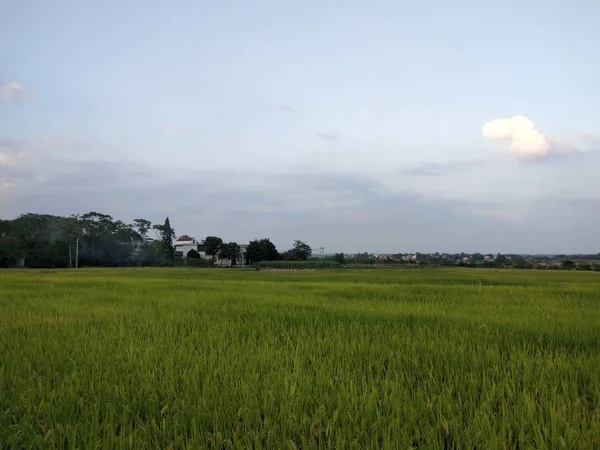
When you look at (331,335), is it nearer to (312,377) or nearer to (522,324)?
(312,377)

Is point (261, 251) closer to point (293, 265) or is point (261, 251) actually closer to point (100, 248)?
Answer: point (293, 265)

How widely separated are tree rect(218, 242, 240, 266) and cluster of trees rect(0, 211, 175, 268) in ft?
28.2

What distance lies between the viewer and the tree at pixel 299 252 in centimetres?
6343

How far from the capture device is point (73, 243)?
4516 cm

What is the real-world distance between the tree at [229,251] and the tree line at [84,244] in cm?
40

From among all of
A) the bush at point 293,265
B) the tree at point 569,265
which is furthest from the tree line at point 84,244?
the tree at point 569,265

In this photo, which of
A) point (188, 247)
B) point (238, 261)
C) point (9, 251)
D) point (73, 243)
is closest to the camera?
point (9, 251)

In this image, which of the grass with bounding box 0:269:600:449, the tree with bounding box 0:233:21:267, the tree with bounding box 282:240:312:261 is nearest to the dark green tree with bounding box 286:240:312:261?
the tree with bounding box 282:240:312:261

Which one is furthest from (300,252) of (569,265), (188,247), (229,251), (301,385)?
(301,385)

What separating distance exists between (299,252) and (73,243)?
32.4 m

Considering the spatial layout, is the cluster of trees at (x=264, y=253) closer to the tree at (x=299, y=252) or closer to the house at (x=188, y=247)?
the tree at (x=299, y=252)

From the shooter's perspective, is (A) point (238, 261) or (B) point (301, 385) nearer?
(B) point (301, 385)

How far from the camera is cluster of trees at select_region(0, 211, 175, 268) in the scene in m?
42.0

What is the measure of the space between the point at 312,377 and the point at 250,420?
0.67 metres
